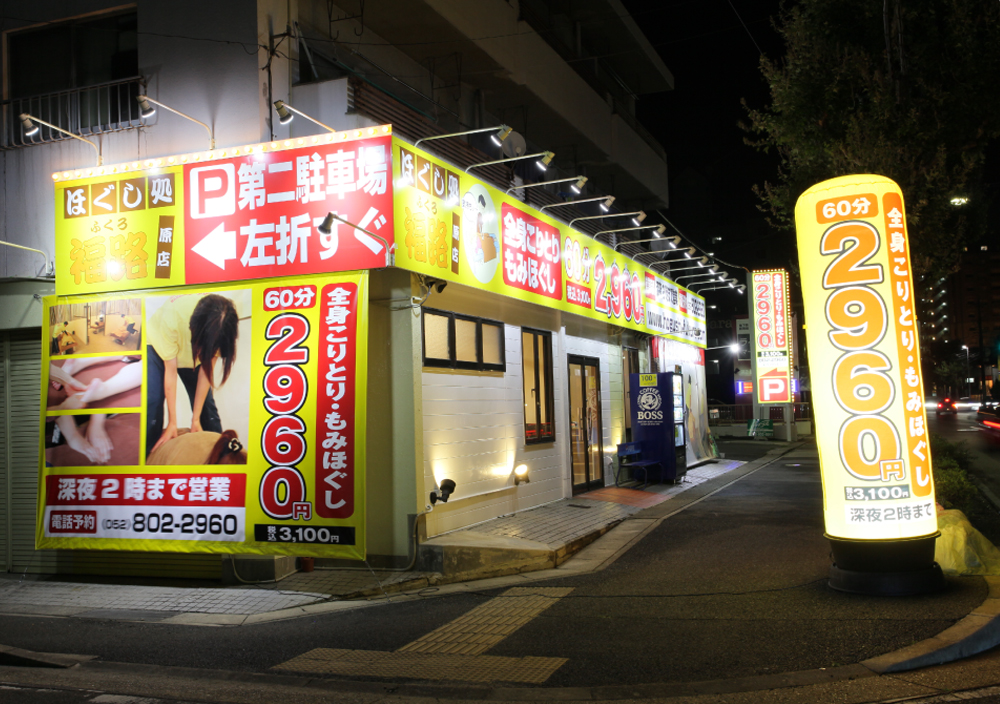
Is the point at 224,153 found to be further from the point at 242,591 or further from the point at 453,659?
the point at 453,659

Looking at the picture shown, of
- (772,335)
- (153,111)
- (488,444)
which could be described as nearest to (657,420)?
(488,444)

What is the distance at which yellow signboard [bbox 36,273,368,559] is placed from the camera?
9000 millimetres

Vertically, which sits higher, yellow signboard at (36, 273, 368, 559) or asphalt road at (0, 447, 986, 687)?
yellow signboard at (36, 273, 368, 559)

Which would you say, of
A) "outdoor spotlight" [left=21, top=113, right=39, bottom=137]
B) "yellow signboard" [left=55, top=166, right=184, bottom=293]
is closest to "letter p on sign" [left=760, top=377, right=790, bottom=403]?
"yellow signboard" [left=55, top=166, right=184, bottom=293]

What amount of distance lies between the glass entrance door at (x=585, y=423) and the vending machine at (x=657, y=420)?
1.37 metres

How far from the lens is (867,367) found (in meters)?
7.42

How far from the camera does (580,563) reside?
404 inches

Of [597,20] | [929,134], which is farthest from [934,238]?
[597,20]

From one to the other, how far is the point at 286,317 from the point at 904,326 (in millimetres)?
6712

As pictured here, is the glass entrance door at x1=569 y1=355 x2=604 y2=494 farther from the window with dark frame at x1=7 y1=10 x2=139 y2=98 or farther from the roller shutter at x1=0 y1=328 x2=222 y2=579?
the window with dark frame at x1=7 y1=10 x2=139 y2=98

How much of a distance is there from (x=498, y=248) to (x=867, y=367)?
6.24m

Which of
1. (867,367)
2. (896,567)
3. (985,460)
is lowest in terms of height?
(985,460)

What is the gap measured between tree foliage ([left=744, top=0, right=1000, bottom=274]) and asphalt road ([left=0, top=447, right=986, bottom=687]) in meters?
7.02

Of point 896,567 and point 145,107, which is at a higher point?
point 145,107
